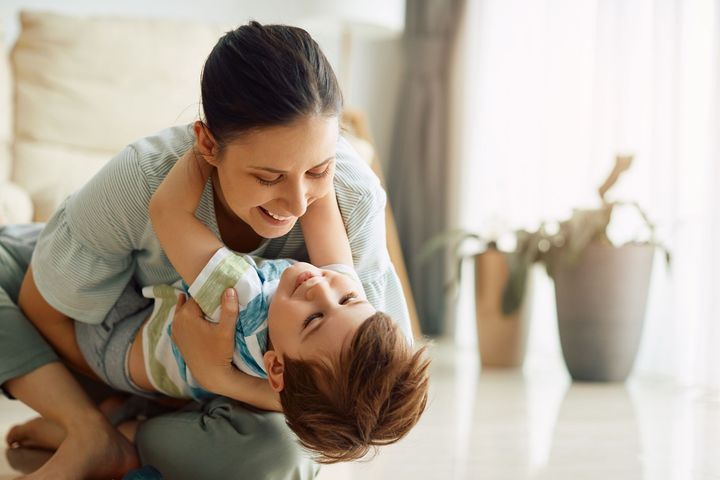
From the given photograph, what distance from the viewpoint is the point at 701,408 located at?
87.4 inches

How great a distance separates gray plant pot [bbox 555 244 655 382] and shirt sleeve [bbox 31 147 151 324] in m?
1.47

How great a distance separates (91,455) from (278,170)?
1.82 feet

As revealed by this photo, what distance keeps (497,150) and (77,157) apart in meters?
1.46

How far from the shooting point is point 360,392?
115 centimetres

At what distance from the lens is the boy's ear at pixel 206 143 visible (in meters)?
1.29

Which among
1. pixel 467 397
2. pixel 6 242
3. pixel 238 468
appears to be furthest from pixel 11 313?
pixel 467 397

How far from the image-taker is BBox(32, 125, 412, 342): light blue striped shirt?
1413 millimetres

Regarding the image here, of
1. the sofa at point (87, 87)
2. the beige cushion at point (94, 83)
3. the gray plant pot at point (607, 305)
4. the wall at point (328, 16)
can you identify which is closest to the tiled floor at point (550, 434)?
the gray plant pot at point (607, 305)

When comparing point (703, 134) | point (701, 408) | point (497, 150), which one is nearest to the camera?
point (701, 408)

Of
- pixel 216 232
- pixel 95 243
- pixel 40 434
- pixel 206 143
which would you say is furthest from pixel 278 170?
pixel 40 434

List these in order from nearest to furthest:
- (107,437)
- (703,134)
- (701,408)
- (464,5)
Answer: (107,437)
(701,408)
(703,134)
(464,5)

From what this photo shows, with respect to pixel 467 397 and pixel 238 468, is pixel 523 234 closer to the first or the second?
pixel 467 397

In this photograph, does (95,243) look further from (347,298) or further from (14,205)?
(14,205)

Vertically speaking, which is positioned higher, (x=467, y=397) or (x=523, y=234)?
(x=523, y=234)
